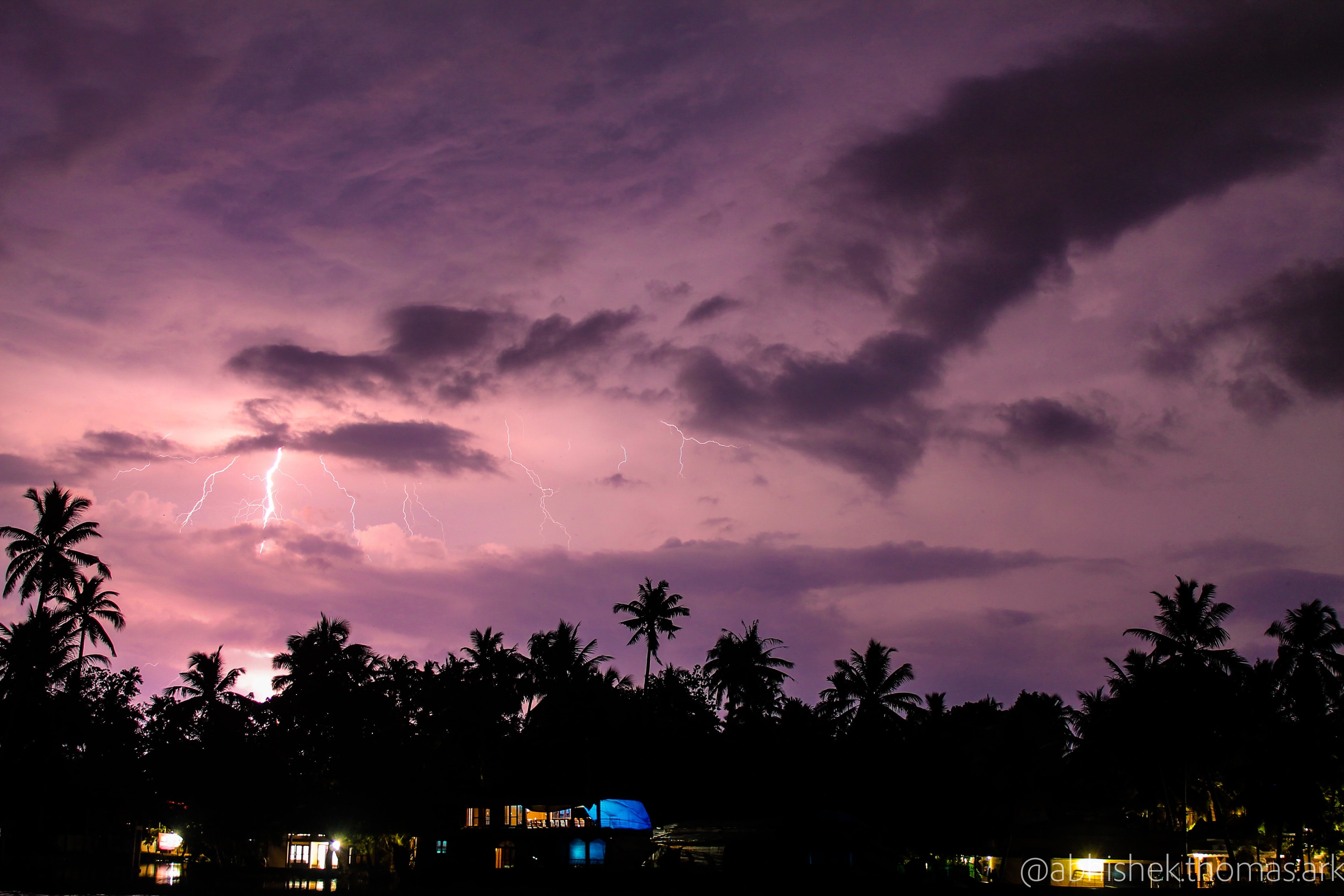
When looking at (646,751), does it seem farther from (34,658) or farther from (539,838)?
(34,658)

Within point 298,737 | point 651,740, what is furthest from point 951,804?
point 298,737

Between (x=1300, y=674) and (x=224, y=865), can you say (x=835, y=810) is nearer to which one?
(x=1300, y=674)

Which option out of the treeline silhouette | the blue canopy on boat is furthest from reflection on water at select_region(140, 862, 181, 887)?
the blue canopy on boat

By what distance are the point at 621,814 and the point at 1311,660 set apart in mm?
36623

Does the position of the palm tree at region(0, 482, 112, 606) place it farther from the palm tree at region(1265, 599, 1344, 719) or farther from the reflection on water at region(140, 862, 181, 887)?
the palm tree at region(1265, 599, 1344, 719)

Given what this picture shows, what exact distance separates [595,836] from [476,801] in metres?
7.97

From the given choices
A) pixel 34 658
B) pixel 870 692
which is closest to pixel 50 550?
pixel 34 658

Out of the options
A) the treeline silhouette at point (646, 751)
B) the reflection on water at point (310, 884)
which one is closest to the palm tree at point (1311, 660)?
the treeline silhouette at point (646, 751)

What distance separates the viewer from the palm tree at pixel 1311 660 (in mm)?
53719

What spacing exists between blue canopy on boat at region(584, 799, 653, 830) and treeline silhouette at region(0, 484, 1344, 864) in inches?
83.5

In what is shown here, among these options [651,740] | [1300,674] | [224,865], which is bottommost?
[224,865]

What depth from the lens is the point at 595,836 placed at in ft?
164

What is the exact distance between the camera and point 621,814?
174ft

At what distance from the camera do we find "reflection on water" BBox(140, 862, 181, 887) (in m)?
52.1
